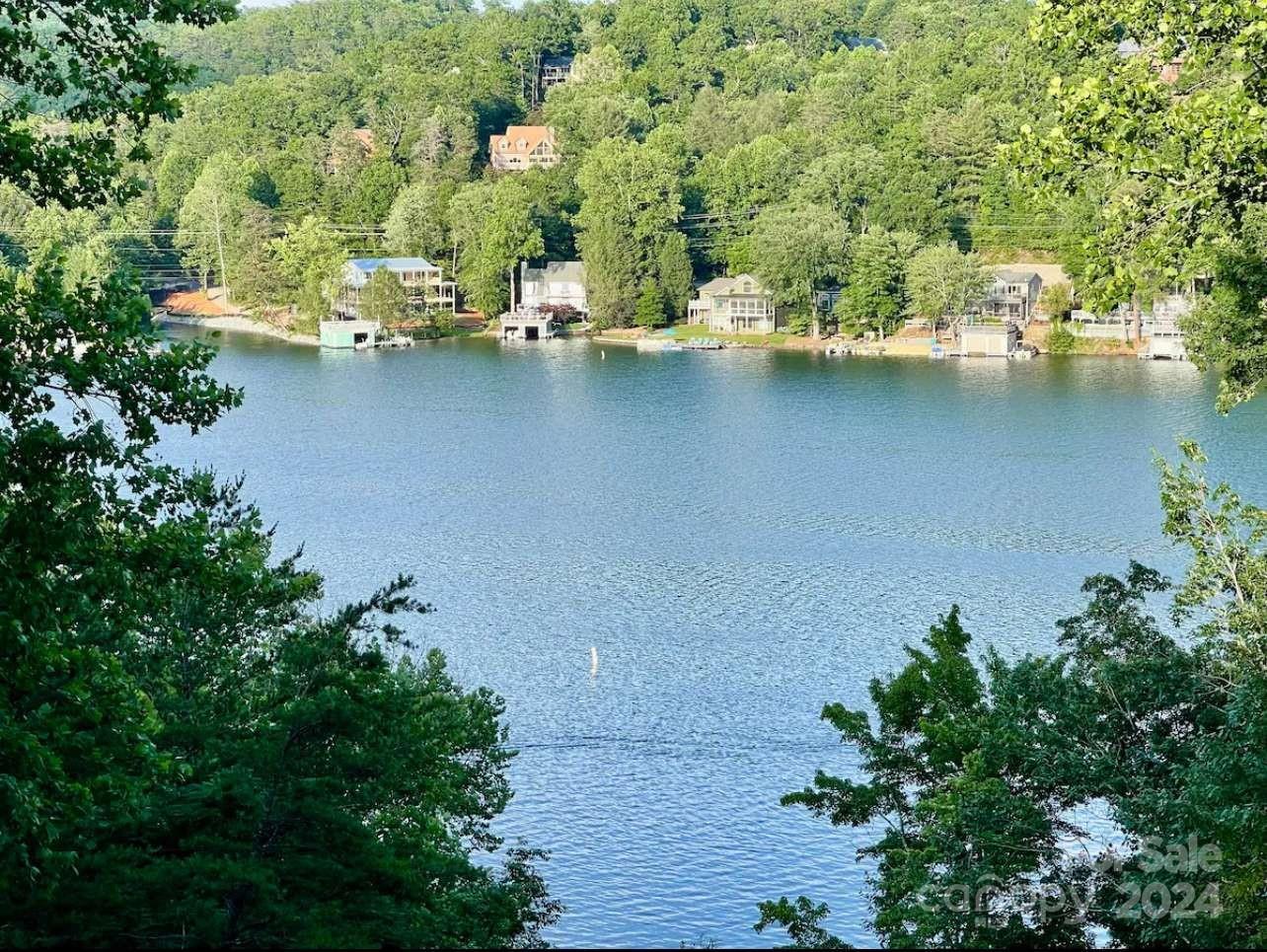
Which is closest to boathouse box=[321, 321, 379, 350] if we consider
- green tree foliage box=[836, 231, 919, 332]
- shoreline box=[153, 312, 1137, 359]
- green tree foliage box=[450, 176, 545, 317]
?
shoreline box=[153, 312, 1137, 359]

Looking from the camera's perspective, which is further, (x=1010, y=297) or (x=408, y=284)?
(x=408, y=284)

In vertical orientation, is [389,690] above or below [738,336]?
below

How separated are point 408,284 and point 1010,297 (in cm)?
2362

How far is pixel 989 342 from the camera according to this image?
5166 centimetres

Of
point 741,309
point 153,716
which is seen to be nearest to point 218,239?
point 741,309

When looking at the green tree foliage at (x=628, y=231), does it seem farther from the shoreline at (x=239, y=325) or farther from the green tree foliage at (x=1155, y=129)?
the green tree foliage at (x=1155, y=129)

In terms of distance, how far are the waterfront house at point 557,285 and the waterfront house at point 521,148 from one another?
11.7 metres

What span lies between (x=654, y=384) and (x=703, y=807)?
30.7 m

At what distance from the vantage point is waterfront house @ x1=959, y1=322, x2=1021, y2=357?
169 feet

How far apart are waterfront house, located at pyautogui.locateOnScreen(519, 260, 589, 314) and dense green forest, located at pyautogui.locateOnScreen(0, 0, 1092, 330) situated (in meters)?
1.25

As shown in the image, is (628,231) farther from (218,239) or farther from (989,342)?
(218,239)

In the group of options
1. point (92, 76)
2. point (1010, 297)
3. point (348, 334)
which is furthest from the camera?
point (348, 334)

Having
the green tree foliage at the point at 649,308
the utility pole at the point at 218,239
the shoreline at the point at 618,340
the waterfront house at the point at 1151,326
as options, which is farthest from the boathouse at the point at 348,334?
the waterfront house at the point at 1151,326

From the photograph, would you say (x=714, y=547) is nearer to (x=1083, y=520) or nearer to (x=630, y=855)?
(x=1083, y=520)
